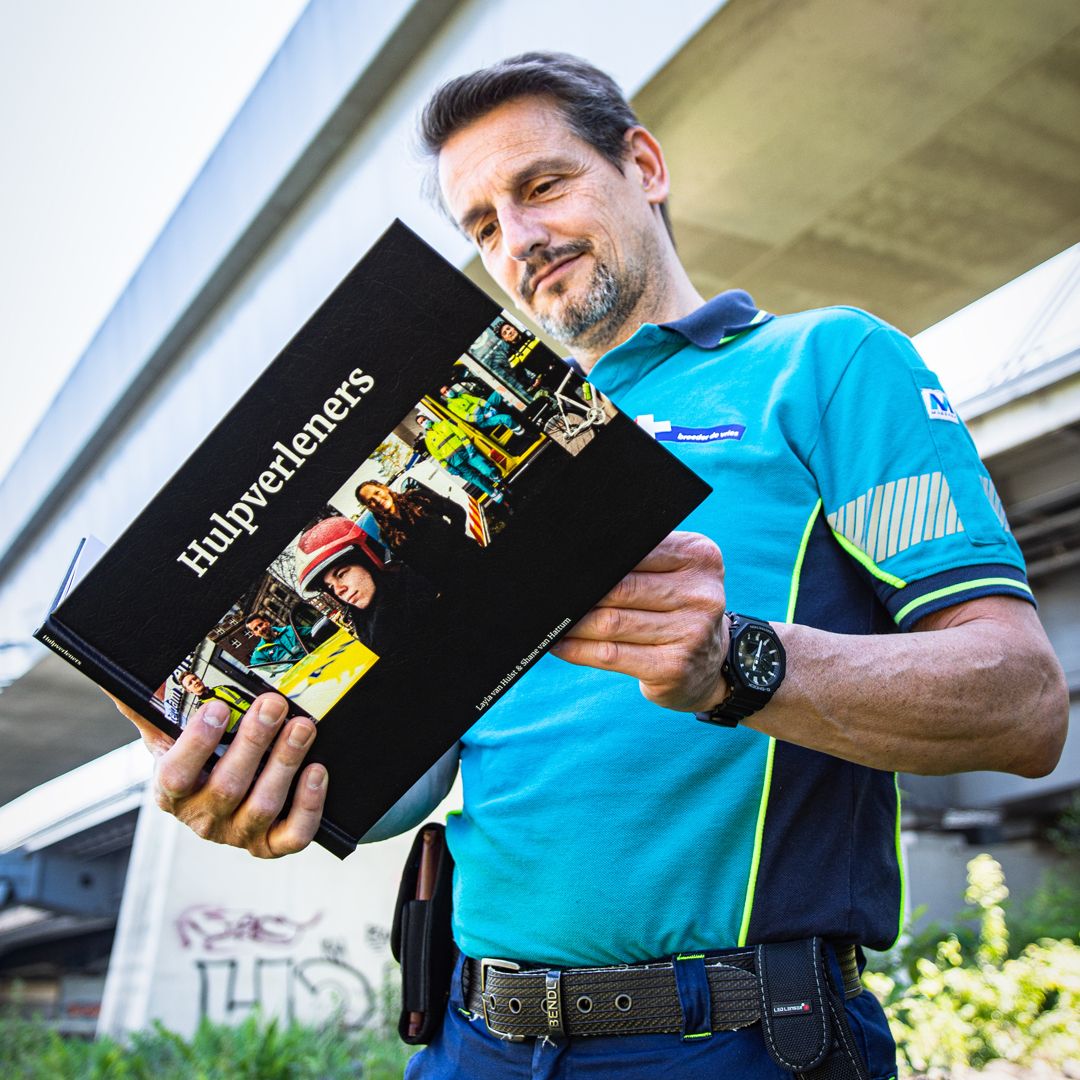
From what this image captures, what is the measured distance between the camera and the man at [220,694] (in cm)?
107

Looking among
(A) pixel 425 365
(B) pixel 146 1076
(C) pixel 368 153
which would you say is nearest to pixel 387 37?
(C) pixel 368 153

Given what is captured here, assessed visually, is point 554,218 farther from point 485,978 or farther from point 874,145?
point 874,145

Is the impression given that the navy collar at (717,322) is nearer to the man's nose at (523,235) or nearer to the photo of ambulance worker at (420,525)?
the man's nose at (523,235)

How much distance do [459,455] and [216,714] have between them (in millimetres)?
438

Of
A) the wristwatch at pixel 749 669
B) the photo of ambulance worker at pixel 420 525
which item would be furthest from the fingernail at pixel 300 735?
the wristwatch at pixel 749 669

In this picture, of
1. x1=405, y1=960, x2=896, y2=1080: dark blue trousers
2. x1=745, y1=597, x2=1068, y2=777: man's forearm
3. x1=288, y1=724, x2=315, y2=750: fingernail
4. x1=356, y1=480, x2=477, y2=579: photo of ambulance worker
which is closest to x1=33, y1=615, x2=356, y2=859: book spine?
x1=288, y1=724, x2=315, y2=750: fingernail

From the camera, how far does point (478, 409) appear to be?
985 millimetres

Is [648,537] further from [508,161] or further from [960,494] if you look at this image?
[508,161]

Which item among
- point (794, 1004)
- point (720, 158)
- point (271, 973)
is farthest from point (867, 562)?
point (271, 973)

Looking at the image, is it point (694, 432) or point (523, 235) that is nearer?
point (694, 432)

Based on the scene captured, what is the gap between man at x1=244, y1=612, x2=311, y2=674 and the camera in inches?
40.6

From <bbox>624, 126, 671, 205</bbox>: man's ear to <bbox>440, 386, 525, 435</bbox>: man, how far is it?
1.37 meters

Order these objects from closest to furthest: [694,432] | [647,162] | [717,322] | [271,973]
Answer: [694,432]
[717,322]
[647,162]
[271,973]

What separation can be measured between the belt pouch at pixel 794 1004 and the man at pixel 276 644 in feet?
2.28
